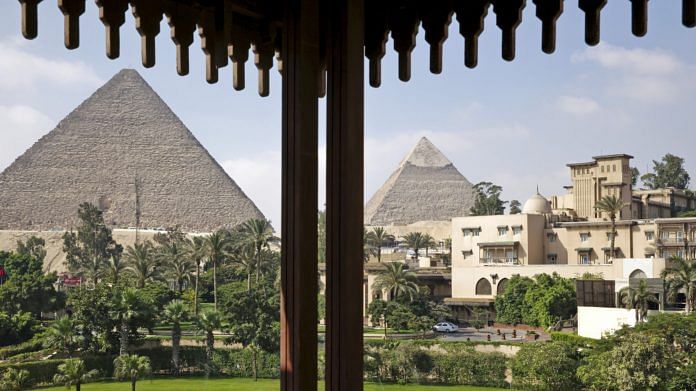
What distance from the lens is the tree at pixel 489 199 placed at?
47.8 meters

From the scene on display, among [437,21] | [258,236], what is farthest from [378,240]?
[437,21]

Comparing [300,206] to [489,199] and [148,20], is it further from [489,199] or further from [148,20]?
[489,199]

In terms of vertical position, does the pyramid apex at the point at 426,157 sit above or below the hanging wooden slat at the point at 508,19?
above

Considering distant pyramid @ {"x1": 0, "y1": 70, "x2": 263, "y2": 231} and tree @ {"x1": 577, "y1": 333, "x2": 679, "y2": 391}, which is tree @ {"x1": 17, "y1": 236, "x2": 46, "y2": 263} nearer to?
distant pyramid @ {"x1": 0, "y1": 70, "x2": 263, "y2": 231}

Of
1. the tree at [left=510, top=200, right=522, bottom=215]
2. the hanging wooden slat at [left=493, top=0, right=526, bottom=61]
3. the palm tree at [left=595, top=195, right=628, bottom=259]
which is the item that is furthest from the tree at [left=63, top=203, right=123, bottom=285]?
the hanging wooden slat at [left=493, top=0, right=526, bottom=61]

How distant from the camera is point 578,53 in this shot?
49.7m

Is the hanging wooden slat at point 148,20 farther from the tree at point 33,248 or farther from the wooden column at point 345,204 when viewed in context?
the tree at point 33,248

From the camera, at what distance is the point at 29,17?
4.59 feet

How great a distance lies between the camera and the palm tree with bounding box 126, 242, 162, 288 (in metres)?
39.1

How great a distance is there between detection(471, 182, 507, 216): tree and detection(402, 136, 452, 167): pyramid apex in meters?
11.9

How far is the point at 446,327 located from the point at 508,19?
35.5 metres

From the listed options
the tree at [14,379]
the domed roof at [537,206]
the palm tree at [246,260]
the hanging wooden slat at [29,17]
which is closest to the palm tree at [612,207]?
the domed roof at [537,206]

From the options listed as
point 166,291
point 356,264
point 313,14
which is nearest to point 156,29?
point 313,14

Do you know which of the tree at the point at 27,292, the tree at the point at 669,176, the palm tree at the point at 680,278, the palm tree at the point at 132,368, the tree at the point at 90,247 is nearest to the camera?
the palm tree at the point at 680,278
